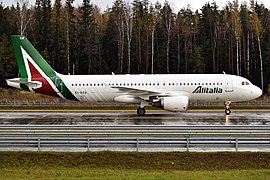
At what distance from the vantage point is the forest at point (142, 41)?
216 feet

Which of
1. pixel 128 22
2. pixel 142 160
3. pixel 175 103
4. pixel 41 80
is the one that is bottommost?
pixel 142 160

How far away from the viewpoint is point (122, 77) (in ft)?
120

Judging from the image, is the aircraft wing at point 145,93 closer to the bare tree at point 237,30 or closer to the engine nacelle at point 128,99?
the engine nacelle at point 128,99

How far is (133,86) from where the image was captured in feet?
118

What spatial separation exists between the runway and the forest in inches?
1137

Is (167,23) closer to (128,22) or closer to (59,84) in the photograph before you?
(128,22)

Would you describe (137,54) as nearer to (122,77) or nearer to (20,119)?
(122,77)

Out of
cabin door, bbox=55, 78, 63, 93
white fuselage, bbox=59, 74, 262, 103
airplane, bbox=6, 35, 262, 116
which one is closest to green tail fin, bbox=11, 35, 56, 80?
airplane, bbox=6, 35, 262, 116

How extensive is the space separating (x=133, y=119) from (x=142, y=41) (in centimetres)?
3789

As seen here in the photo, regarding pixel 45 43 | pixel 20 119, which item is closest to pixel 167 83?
pixel 20 119

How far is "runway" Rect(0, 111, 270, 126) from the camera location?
98.3 ft

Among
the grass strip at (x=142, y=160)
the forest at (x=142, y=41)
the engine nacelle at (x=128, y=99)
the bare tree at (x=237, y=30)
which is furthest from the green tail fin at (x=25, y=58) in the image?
the bare tree at (x=237, y=30)

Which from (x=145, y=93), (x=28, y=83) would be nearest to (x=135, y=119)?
(x=145, y=93)

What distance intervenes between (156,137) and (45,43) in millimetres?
53961
